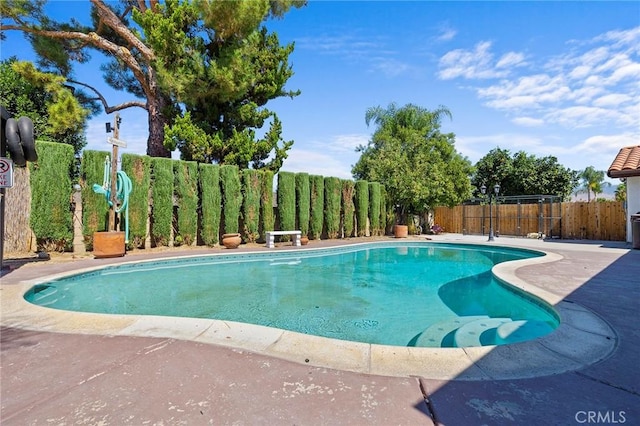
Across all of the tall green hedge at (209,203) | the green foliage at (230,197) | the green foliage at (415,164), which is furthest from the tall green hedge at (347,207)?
the tall green hedge at (209,203)

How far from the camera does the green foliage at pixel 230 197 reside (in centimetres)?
1280

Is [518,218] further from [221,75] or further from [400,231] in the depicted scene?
[221,75]

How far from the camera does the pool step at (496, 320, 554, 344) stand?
382cm

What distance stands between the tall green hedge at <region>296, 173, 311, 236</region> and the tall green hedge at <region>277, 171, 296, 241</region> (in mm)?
431

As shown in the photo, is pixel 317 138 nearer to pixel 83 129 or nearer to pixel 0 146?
pixel 83 129

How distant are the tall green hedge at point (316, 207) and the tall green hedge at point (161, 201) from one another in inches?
250

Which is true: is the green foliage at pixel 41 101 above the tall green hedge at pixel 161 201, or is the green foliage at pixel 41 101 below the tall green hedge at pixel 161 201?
above

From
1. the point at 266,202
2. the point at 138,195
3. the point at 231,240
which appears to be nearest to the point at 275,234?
the point at 231,240

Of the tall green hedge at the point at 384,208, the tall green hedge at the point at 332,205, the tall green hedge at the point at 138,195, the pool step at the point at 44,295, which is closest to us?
the pool step at the point at 44,295

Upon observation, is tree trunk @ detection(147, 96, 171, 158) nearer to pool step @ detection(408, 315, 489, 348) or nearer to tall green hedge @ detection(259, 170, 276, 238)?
tall green hedge @ detection(259, 170, 276, 238)

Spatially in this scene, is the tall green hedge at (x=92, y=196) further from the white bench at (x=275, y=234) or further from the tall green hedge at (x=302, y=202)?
the tall green hedge at (x=302, y=202)

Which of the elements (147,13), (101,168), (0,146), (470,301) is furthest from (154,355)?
(147,13)

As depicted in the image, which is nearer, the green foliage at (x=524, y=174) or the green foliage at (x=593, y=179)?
the green foliage at (x=524, y=174)

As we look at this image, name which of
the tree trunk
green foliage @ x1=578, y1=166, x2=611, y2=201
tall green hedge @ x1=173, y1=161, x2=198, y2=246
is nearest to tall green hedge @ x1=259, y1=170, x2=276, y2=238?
tall green hedge @ x1=173, y1=161, x2=198, y2=246
